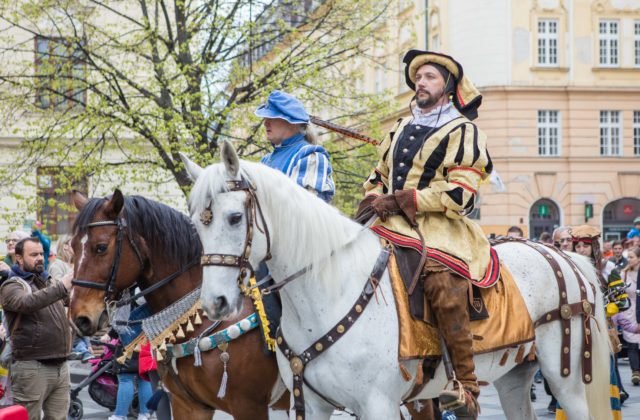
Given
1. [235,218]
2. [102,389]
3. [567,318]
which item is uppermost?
[235,218]

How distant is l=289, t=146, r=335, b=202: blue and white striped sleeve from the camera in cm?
549

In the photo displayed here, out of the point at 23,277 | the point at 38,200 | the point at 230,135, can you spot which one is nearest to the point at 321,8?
the point at 230,135

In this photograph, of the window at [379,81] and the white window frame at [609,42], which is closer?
the white window frame at [609,42]

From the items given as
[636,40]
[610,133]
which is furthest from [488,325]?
[636,40]

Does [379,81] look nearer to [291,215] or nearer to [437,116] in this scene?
[437,116]

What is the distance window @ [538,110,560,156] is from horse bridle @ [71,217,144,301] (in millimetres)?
33217

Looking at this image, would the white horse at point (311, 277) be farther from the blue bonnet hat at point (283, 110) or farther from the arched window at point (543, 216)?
the arched window at point (543, 216)

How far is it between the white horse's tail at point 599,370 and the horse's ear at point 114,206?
331 centimetres

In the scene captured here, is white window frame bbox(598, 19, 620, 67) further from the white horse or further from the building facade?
the white horse

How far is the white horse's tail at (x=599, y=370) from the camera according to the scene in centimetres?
592

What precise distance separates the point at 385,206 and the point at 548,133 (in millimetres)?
33487

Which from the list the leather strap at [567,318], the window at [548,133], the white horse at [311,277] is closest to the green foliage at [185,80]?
the leather strap at [567,318]

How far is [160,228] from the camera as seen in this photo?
5.73 m

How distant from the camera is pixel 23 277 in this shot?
7.09 metres
